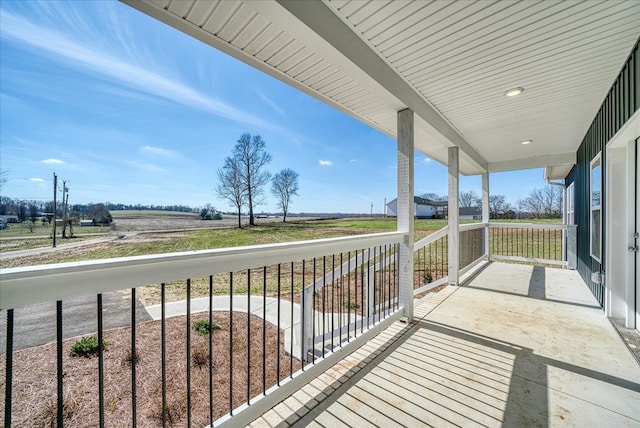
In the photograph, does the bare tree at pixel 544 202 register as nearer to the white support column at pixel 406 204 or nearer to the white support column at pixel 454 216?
the white support column at pixel 454 216

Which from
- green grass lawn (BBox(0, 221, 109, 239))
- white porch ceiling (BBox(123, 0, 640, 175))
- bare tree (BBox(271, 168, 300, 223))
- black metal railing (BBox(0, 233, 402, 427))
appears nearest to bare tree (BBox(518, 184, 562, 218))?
white porch ceiling (BBox(123, 0, 640, 175))

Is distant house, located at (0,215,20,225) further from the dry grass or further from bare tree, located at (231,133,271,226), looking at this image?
bare tree, located at (231,133,271,226)

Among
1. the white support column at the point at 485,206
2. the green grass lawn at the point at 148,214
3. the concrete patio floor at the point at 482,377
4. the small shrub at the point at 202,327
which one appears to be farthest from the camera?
the white support column at the point at 485,206

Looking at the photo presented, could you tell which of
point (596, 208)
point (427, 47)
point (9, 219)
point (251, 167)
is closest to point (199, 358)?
point (9, 219)

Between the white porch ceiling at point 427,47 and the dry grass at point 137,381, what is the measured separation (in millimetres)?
1854

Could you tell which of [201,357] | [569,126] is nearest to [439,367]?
[201,357]

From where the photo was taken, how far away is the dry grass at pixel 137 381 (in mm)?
1850

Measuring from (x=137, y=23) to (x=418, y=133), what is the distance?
340cm

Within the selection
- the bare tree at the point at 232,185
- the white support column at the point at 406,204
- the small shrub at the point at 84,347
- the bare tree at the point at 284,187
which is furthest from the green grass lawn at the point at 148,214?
the white support column at the point at 406,204

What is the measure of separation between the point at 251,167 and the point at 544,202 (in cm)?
1220

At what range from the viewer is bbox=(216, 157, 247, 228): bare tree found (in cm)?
343

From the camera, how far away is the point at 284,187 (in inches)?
175

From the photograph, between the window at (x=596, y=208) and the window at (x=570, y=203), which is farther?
the window at (x=570, y=203)

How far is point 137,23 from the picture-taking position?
2238mm
